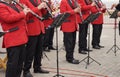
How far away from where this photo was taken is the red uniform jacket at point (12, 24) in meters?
4.78

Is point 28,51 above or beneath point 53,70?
above

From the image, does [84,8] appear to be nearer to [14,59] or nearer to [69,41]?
[69,41]

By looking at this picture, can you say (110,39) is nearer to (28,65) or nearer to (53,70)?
(53,70)

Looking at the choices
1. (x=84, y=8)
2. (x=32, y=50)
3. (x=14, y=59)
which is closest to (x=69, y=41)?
(x=84, y=8)

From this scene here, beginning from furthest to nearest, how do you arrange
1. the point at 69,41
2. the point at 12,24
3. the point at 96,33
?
the point at 96,33, the point at 69,41, the point at 12,24

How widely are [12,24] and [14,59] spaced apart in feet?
1.91

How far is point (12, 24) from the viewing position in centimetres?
496

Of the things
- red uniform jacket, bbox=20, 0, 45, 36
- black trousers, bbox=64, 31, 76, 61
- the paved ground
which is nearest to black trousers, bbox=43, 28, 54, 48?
the paved ground

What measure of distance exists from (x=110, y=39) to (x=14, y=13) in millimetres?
6550

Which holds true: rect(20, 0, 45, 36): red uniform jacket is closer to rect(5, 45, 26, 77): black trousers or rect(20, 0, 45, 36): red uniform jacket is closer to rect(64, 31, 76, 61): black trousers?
rect(5, 45, 26, 77): black trousers

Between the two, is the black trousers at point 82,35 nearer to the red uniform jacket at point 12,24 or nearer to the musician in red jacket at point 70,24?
the musician in red jacket at point 70,24

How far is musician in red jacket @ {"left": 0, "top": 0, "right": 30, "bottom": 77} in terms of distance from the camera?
4809 mm

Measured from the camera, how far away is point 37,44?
6250mm

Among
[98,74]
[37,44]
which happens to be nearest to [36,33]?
[37,44]
